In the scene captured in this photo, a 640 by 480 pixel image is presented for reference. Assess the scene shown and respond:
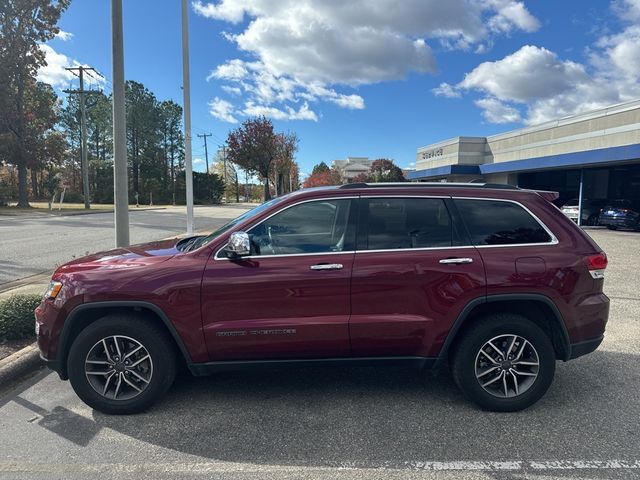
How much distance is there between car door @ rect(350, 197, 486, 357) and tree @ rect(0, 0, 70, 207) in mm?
37141

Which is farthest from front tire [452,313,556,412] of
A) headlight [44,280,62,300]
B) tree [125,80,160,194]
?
tree [125,80,160,194]

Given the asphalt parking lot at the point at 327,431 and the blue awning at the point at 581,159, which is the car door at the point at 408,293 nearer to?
the asphalt parking lot at the point at 327,431

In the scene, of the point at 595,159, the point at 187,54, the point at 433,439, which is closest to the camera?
the point at 433,439

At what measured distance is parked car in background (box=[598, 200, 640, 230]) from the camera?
892 inches

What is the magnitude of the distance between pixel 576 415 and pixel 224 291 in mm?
2956

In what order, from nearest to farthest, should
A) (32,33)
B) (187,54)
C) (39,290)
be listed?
(39,290) < (187,54) < (32,33)

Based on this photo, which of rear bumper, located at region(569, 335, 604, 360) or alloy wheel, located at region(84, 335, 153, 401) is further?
rear bumper, located at region(569, 335, 604, 360)

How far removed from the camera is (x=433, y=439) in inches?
129

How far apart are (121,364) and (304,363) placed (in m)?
1.44

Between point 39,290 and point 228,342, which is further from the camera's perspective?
point 39,290

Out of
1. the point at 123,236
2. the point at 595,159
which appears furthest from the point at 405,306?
the point at 595,159

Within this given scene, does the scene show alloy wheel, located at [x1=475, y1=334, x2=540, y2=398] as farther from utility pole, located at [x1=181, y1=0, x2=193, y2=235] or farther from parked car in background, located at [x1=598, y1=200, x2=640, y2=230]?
parked car in background, located at [x1=598, y1=200, x2=640, y2=230]

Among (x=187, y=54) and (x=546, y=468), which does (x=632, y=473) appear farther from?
(x=187, y=54)

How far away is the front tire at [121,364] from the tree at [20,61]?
3609 centimetres
